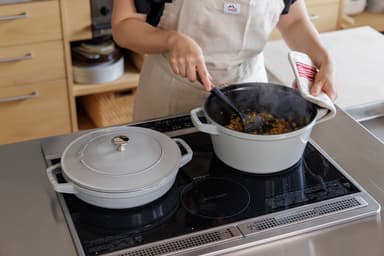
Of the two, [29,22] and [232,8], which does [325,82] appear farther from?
[29,22]

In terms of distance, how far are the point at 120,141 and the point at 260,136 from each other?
0.21 metres

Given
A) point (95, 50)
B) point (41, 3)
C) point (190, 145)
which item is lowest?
point (95, 50)

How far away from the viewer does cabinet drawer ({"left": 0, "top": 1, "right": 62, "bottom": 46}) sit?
2.07 m

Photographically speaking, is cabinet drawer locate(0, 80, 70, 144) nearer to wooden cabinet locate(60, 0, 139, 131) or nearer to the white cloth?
wooden cabinet locate(60, 0, 139, 131)

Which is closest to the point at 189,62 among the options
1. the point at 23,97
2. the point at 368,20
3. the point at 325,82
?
the point at 325,82

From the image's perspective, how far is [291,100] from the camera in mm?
1061

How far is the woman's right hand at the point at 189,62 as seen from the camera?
3.21 ft

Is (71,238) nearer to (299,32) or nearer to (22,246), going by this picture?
(22,246)

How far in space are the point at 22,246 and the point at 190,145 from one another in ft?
1.15

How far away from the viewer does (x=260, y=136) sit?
924 millimetres

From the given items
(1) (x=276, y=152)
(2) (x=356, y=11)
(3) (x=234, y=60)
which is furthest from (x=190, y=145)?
(2) (x=356, y=11)

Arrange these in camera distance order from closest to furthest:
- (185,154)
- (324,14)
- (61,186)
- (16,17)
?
(61,186)
(185,154)
(16,17)
(324,14)

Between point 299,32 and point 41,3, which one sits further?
point 41,3

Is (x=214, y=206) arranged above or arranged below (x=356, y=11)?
above
